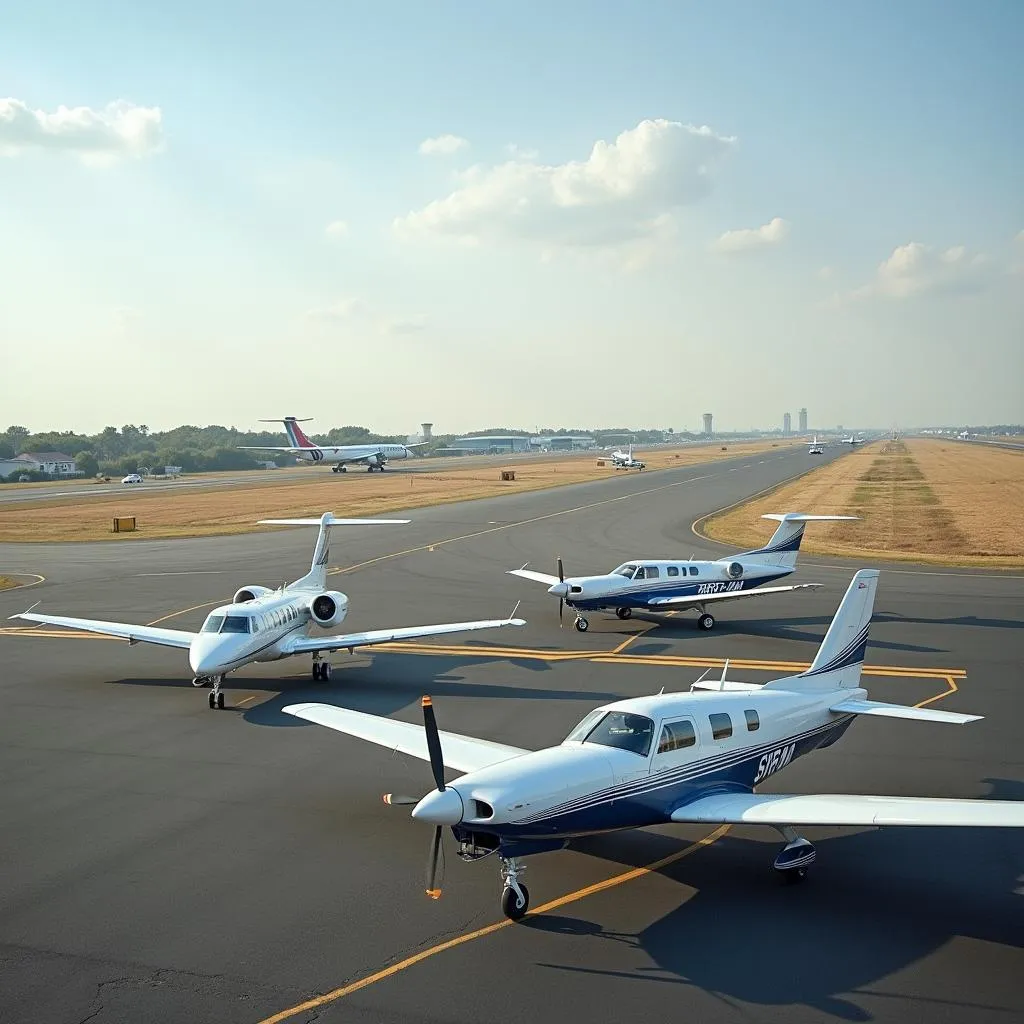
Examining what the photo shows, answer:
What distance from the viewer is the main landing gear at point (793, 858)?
1373 cm

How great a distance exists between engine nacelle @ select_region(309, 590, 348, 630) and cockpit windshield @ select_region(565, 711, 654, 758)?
14732 millimetres

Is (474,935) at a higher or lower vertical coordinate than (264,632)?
lower

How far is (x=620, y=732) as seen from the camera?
14062 millimetres

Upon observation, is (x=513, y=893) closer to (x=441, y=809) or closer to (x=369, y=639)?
(x=441, y=809)

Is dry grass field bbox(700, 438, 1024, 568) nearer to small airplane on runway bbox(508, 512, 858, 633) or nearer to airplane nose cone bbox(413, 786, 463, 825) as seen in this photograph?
small airplane on runway bbox(508, 512, 858, 633)

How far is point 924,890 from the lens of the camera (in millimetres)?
13680

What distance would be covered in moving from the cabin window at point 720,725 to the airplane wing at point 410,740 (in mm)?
3131

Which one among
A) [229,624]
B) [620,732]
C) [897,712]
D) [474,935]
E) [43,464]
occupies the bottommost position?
[474,935]

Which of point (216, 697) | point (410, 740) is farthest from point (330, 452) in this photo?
point (410, 740)

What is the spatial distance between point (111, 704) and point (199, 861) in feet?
36.2

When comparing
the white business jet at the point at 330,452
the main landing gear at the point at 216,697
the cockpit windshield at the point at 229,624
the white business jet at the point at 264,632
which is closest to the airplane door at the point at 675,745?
the white business jet at the point at 264,632

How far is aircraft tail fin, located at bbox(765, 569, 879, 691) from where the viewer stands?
57.2ft

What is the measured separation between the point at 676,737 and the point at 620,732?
89 cm

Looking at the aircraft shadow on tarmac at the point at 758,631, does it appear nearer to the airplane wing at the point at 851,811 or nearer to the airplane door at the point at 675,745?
the airplane door at the point at 675,745
